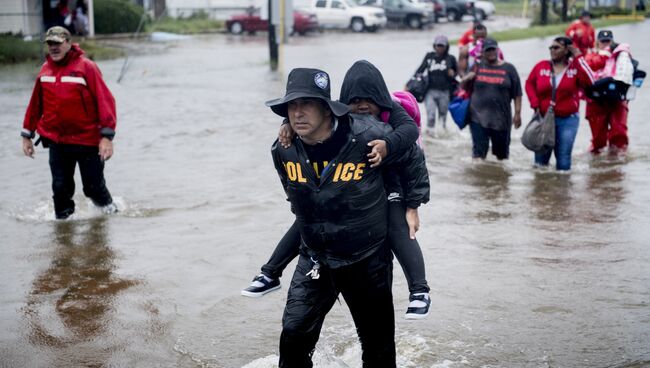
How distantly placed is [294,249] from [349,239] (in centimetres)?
59

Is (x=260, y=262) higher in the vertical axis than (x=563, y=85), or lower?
lower

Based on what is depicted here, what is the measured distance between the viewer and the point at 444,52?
47.1 ft

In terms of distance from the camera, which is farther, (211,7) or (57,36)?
(211,7)

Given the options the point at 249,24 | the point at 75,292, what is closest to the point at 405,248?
the point at 75,292

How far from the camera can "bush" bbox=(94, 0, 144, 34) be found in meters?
38.5

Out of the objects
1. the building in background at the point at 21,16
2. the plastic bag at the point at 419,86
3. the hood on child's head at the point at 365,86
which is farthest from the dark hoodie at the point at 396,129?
the building in background at the point at 21,16

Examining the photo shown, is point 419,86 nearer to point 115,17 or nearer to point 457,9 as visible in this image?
point 115,17

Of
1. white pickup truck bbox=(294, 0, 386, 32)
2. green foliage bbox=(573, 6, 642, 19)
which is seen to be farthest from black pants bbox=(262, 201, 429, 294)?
green foliage bbox=(573, 6, 642, 19)

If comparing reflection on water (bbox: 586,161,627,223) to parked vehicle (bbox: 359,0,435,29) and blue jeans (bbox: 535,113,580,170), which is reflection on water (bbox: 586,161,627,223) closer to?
blue jeans (bbox: 535,113,580,170)

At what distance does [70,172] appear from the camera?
915cm

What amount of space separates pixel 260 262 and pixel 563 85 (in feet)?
16.1

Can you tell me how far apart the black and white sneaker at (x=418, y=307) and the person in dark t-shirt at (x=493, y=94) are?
7189 mm

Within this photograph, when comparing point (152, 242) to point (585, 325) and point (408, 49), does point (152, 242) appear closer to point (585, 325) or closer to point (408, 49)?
point (585, 325)

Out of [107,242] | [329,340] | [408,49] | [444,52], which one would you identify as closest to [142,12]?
[408,49]
